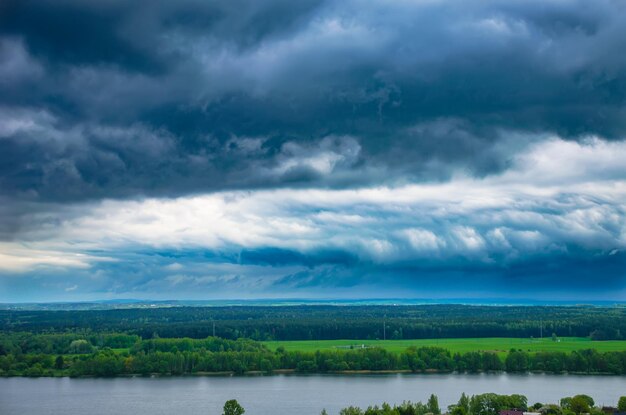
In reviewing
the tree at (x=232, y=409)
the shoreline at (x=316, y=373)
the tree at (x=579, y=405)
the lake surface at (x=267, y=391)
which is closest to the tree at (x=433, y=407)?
the lake surface at (x=267, y=391)

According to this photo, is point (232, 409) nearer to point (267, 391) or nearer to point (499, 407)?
point (499, 407)

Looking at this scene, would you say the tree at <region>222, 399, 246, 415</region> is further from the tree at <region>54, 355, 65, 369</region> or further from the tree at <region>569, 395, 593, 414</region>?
the tree at <region>54, 355, 65, 369</region>

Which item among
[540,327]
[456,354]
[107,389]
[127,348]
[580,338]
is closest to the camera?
[107,389]

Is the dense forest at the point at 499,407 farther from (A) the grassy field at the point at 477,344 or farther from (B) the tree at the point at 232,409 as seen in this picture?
(A) the grassy field at the point at 477,344

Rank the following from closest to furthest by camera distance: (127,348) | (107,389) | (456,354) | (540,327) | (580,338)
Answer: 1. (107,389)
2. (456,354)
3. (127,348)
4. (580,338)
5. (540,327)

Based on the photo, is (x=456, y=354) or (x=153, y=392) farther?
(x=456, y=354)

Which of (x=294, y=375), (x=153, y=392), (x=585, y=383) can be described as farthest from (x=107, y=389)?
(x=585, y=383)

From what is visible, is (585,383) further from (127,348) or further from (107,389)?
(127,348)
